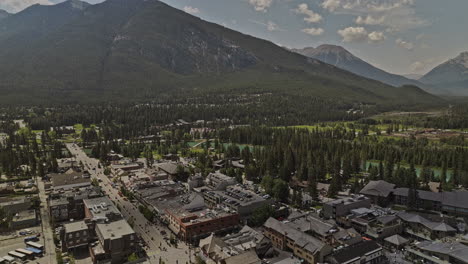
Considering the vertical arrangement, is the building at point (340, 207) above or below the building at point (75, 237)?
above

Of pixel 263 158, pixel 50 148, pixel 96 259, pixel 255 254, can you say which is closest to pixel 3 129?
pixel 50 148

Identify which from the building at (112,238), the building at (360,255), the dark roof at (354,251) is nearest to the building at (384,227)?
the building at (360,255)

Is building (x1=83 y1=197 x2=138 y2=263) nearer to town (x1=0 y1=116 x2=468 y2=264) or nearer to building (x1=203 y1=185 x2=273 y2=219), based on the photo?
town (x1=0 y1=116 x2=468 y2=264)

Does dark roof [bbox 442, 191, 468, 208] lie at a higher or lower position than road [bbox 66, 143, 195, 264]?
higher

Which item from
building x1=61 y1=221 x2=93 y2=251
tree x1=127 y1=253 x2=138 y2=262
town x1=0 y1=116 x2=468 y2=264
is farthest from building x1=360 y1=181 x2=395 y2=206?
building x1=61 y1=221 x2=93 y2=251

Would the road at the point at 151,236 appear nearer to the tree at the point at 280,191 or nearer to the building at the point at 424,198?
the tree at the point at 280,191

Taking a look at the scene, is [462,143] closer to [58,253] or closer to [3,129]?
[58,253]
